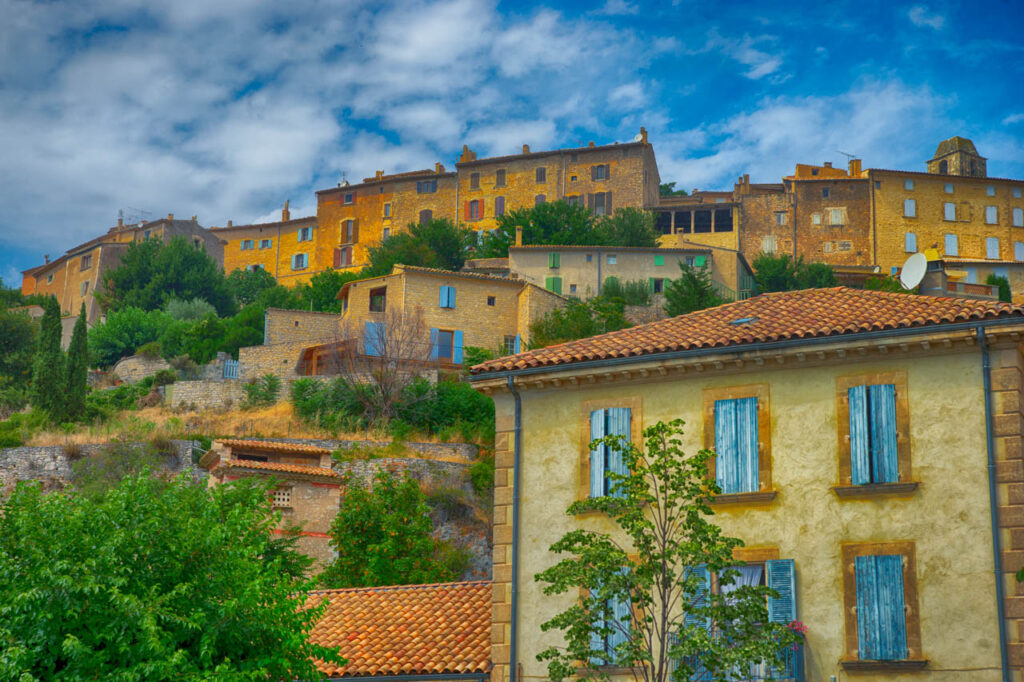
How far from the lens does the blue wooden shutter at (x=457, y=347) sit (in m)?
59.2

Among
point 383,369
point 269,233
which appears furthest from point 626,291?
point 269,233

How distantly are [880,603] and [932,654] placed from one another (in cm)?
97

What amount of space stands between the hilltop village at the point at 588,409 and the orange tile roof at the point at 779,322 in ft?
0.28

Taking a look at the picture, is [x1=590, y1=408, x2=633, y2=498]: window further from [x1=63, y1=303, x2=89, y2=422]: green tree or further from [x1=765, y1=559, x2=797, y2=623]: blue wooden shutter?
[x1=63, y1=303, x2=89, y2=422]: green tree

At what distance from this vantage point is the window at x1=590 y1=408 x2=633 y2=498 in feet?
69.5

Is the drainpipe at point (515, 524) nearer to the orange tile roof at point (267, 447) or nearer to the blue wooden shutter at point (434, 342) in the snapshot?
the orange tile roof at point (267, 447)

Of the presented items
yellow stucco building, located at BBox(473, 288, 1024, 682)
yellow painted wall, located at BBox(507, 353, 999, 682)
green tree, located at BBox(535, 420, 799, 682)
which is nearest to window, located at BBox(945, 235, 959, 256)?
yellow stucco building, located at BBox(473, 288, 1024, 682)

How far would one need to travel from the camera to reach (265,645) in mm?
18812

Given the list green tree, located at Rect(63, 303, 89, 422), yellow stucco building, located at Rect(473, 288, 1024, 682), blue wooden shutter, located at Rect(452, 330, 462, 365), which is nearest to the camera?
yellow stucco building, located at Rect(473, 288, 1024, 682)

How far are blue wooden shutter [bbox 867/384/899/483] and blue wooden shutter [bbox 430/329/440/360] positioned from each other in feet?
130

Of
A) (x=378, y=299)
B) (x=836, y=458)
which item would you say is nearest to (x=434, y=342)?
(x=378, y=299)

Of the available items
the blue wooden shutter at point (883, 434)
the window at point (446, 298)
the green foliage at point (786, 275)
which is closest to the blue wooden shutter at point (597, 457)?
the blue wooden shutter at point (883, 434)

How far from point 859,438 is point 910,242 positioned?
214 ft

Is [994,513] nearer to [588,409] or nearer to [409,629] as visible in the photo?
[588,409]
